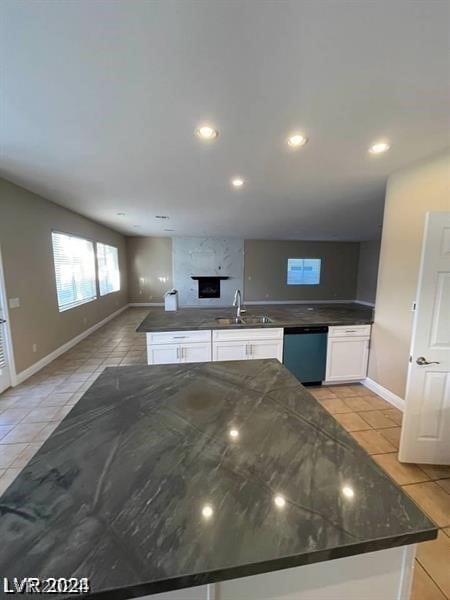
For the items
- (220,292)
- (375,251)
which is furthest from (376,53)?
(375,251)

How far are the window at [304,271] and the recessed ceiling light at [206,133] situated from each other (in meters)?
8.09

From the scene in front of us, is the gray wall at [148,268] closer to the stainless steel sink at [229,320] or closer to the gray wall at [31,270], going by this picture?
the gray wall at [31,270]

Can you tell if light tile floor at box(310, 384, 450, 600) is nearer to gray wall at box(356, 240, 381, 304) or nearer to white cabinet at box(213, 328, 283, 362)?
white cabinet at box(213, 328, 283, 362)

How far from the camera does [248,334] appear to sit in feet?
10.6

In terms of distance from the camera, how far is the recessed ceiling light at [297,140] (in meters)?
2.19

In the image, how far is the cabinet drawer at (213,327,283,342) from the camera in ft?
10.4

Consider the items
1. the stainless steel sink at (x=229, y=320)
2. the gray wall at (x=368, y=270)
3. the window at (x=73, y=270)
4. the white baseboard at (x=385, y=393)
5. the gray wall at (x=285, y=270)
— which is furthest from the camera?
the gray wall at (x=285, y=270)

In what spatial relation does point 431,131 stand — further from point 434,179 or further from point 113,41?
point 113,41

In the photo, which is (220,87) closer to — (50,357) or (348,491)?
(348,491)

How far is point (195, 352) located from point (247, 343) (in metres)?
0.64

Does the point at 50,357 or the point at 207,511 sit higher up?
the point at 207,511

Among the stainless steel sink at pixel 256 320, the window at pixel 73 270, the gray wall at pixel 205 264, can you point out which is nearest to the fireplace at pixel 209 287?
the gray wall at pixel 205 264

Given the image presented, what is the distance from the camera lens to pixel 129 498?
762 millimetres

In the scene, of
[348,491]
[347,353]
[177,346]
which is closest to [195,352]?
[177,346]
